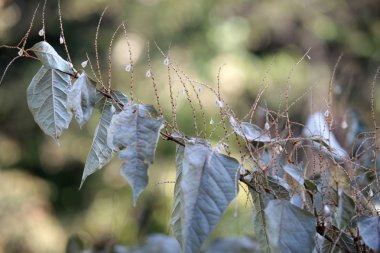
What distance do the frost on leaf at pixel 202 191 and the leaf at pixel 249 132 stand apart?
0.24 ft

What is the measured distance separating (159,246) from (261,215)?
A: 51 cm

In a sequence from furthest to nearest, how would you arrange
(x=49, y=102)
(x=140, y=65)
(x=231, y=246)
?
1. (x=140, y=65)
2. (x=231, y=246)
3. (x=49, y=102)

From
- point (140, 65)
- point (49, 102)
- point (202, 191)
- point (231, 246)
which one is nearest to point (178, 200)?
point (202, 191)

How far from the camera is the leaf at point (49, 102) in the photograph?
708 millimetres

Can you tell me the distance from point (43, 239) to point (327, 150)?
341 centimetres

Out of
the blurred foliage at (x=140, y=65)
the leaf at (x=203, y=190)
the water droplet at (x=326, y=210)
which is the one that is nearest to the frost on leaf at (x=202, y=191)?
the leaf at (x=203, y=190)

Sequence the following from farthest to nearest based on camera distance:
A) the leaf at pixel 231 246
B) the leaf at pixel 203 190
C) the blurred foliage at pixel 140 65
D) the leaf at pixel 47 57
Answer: the blurred foliage at pixel 140 65
the leaf at pixel 231 246
the leaf at pixel 47 57
the leaf at pixel 203 190

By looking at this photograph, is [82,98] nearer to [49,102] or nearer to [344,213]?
[49,102]

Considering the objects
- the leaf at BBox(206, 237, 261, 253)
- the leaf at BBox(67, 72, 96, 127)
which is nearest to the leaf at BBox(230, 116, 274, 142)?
the leaf at BBox(67, 72, 96, 127)

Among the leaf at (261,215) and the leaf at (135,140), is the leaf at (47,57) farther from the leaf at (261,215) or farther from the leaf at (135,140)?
the leaf at (261,215)

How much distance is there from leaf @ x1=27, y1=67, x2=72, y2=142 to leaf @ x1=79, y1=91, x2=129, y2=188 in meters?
0.04

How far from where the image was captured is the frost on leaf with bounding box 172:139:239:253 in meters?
0.57

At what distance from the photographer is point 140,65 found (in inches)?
159

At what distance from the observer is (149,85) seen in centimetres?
384
